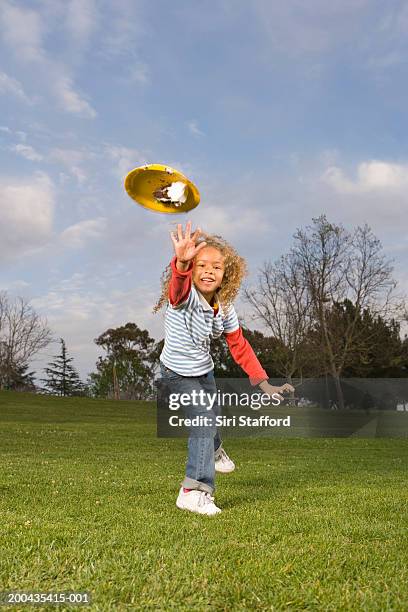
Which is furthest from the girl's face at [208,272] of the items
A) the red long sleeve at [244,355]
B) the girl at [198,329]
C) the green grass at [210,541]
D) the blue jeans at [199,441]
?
the green grass at [210,541]

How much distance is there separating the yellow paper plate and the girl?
367mm

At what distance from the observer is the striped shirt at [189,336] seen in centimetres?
496

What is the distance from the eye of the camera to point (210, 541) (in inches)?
144

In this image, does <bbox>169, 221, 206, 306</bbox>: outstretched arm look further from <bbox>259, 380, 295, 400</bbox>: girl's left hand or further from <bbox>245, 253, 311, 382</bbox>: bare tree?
<bbox>245, 253, 311, 382</bbox>: bare tree

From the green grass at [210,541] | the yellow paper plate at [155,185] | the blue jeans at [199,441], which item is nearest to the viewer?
the green grass at [210,541]

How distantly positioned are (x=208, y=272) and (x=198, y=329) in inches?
19.1

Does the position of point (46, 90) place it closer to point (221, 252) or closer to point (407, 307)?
point (221, 252)

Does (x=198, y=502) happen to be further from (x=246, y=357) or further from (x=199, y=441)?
(x=246, y=357)

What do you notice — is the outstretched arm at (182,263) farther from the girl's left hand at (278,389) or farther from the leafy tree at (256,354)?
the leafy tree at (256,354)

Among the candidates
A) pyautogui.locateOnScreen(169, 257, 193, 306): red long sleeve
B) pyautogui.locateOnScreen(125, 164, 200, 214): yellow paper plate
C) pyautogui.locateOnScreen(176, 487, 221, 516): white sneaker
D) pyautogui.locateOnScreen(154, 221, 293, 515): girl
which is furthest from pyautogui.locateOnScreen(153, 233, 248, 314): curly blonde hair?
pyautogui.locateOnScreen(176, 487, 221, 516): white sneaker

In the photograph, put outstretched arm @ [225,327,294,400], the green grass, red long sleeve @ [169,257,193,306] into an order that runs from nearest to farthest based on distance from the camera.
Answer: the green grass < red long sleeve @ [169,257,193,306] < outstretched arm @ [225,327,294,400]

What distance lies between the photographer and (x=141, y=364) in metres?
56.7

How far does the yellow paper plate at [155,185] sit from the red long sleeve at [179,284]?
941mm

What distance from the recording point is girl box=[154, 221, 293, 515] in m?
4.76
